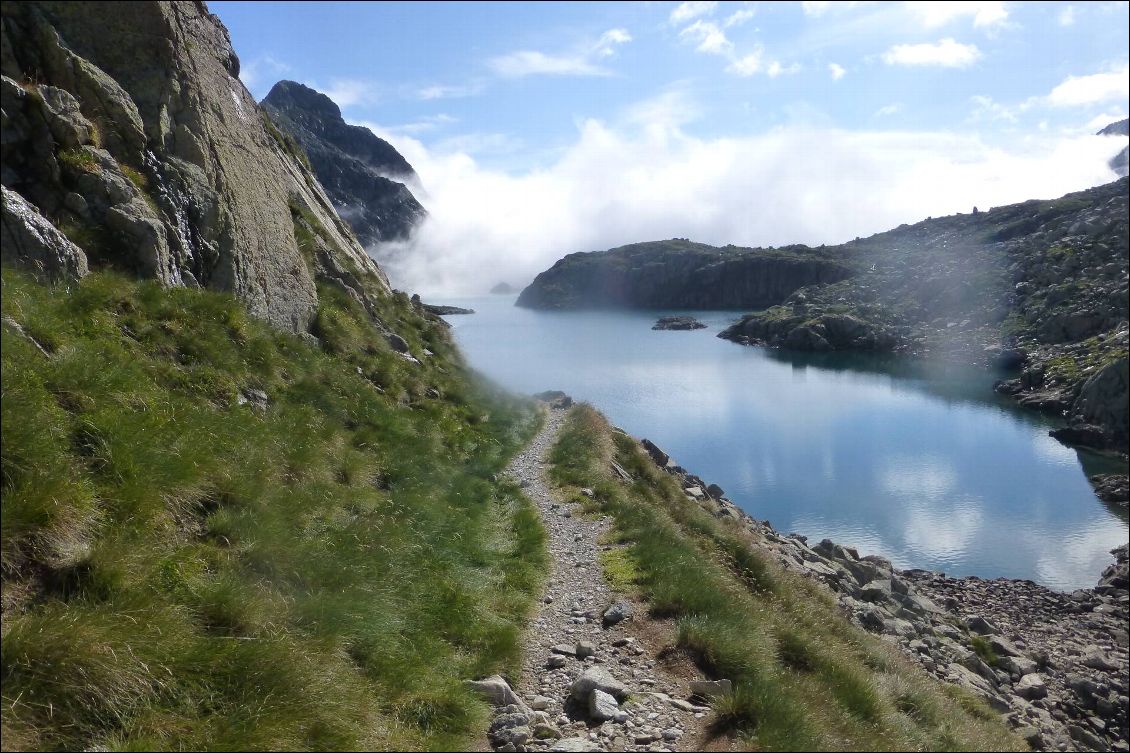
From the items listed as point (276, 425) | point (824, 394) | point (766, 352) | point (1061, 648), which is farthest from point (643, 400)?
point (766, 352)

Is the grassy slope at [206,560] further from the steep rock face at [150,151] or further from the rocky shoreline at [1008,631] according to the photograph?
the rocky shoreline at [1008,631]

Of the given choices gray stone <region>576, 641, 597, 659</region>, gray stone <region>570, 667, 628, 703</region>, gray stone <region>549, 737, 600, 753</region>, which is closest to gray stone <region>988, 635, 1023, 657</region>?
gray stone <region>576, 641, 597, 659</region>

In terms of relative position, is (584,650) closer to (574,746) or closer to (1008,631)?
(574,746)

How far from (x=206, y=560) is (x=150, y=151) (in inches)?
480

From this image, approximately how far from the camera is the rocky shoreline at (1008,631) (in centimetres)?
1848

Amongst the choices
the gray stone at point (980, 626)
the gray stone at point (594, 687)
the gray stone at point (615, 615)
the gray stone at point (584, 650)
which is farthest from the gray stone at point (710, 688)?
the gray stone at point (980, 626)

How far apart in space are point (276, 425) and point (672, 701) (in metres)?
7.73

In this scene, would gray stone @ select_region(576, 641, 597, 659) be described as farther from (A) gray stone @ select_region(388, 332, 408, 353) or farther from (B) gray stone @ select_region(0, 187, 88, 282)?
(A) gray stone @ select_region(388, 332, 408, 353)

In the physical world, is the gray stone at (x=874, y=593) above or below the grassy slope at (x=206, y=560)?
below

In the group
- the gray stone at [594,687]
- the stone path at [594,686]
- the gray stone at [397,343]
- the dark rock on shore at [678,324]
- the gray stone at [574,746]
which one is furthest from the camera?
the dark rock on shore at [678,324]

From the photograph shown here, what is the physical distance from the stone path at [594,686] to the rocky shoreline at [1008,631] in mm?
11821

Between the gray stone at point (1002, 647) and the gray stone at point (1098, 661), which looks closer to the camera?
the gray stone at point (1002, 647)

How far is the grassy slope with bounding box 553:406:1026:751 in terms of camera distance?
23.3 feet

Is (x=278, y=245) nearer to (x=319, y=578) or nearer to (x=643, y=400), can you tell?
(x=319, y=578)
